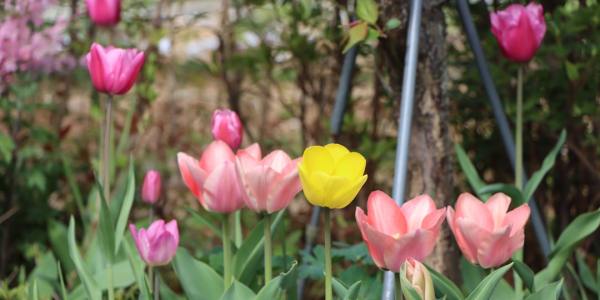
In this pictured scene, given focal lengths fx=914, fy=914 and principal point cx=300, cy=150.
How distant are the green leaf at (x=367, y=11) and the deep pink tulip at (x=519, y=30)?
0.71 feet

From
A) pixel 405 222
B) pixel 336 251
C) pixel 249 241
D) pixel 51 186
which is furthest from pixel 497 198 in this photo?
pixel 51 186

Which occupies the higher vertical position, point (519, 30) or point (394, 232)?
point (519, 30)

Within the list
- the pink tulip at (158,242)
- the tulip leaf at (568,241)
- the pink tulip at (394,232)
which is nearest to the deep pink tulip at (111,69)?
the pink tulip at (158,242)

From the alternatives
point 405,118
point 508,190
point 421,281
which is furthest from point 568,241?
point 421,281

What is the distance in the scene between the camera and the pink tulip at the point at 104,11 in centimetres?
178

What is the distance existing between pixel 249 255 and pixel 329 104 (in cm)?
131

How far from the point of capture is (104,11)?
1.79m

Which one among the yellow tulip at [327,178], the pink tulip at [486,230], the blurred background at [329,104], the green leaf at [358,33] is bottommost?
the blurred background at [329,104]

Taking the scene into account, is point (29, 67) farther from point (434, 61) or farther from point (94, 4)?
point (434, 61)

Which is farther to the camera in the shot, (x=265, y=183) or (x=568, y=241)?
(x=568, y=241)

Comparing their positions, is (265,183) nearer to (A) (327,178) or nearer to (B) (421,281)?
(A) (327,178)

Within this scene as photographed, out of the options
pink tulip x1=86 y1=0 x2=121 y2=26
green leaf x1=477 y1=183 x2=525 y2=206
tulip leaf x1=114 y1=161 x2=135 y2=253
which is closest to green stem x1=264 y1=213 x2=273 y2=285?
tulip leaf x1=114 y1=161 x2=135 y2=253

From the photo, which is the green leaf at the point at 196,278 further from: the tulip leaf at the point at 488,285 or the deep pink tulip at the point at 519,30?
the deep pink tulip at the point at 519,30

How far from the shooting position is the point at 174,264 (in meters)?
1.38
